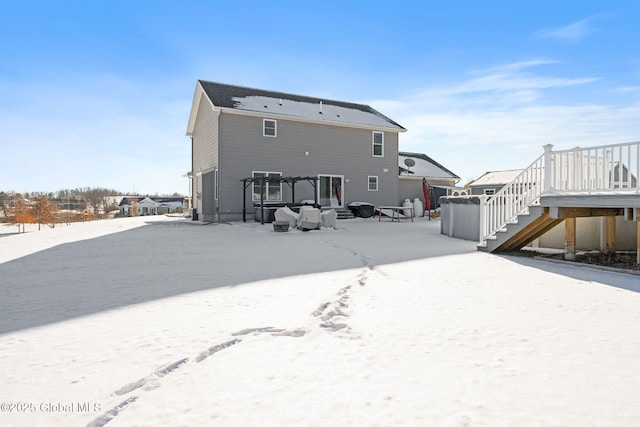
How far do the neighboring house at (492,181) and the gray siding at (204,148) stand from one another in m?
22.9

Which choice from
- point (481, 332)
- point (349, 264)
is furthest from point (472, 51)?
point (481, 332)

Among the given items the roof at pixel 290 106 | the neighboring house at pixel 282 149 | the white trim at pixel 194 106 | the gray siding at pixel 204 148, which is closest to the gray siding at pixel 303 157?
the neighboring house at pixel 282 149

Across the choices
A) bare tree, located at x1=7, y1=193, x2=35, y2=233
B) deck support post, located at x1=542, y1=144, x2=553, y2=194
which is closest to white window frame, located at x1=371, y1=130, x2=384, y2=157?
deck support post, located at x1=542, y1=144, x2=553, y2=194

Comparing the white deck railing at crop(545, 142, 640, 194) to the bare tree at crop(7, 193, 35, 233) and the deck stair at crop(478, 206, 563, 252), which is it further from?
Answer: the bare tree at crop(7, 193, 35, 233)

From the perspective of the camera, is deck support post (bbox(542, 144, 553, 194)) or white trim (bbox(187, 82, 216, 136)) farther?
white trim (bbox(187, 82, 216, 136))

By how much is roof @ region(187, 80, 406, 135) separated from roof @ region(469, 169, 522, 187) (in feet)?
44.4

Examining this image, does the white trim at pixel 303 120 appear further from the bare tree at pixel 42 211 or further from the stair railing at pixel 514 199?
the bare tree at pixel 42 211

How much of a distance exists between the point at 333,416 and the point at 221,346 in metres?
1.40

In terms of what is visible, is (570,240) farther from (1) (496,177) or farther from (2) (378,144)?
(1) (496,177)

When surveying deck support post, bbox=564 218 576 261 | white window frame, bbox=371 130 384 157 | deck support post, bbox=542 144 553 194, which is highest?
white window frame, bbox=371 130 384 157

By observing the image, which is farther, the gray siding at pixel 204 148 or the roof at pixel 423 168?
the roof at pixel 423 168

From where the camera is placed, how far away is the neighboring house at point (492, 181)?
3028 centimetres

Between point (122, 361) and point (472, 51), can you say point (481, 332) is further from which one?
point (472, 51)

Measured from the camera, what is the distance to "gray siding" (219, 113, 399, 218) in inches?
695
